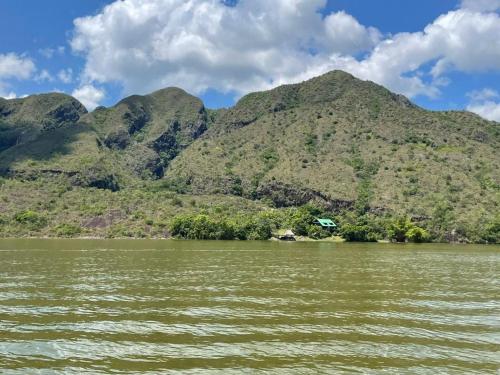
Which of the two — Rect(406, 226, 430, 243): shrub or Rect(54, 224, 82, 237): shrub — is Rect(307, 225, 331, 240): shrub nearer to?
Rect(406, 226, 430, 243): shrub

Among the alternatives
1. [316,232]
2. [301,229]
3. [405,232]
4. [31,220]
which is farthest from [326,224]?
[31,220]

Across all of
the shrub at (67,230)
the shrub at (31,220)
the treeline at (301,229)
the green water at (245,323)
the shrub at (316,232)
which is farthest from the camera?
the shrub at (31,220)

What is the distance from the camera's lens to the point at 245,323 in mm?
31656

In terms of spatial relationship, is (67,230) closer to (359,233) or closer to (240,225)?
(240,225)

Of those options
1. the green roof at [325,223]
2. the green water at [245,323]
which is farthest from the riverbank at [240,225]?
the green water at [245,323]

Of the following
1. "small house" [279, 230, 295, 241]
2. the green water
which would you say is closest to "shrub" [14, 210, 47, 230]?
"small house" [279, 230, 295, 241]

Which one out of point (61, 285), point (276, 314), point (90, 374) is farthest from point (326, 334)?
point (61, 285)

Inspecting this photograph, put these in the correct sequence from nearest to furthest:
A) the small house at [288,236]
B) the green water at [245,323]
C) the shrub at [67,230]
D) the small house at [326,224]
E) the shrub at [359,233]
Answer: the green water at [245,323]
the shrub at [359,233]
the small house at [288,236]
the shrub at [67,230]
the small house at [326,224]

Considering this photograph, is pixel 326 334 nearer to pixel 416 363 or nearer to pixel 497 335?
pixel 416 363

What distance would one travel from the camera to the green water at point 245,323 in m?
23.6

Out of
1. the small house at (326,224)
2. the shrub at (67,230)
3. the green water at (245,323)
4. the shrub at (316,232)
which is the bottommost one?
the green water at (245,323)

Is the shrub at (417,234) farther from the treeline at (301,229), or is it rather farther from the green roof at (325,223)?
the green roof at (325,223)

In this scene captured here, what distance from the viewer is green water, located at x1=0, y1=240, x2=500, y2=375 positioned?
23.6m

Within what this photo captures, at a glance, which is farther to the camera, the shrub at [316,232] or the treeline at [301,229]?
the shrub at [316,232]
